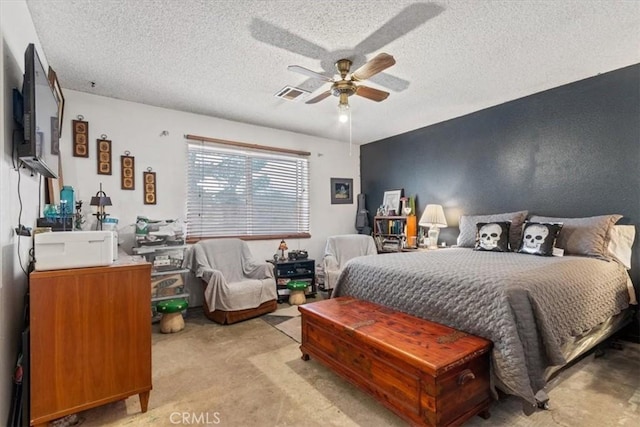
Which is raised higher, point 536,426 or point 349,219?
point 349,219

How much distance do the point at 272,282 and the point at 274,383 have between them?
63.4 inches

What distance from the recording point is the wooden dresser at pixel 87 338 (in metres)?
1.54

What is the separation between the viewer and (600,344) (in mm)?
2635

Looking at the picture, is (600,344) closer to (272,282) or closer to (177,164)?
(272,282)

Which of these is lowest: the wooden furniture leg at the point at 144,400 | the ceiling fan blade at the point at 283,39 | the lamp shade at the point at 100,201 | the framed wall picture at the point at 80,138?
the wooden furniture leg at the point at 144,400

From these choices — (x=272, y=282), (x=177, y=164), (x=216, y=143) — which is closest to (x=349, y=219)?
(x=272, y=282)

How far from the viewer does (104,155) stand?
3424 mm

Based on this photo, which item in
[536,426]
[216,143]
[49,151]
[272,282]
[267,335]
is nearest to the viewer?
[536,426]

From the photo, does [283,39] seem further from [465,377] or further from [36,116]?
A: [465,377]

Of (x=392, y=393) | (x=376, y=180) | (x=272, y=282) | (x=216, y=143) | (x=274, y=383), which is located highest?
(x=216, y=143)

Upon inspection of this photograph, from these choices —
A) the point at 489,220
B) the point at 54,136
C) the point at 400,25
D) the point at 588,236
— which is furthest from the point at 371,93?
the point at 54,136

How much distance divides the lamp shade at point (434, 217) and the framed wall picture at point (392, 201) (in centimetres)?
79

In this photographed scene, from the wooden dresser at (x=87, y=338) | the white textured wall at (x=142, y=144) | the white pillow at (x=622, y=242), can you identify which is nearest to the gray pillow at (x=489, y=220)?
the white pillow at (x=622, y=242)

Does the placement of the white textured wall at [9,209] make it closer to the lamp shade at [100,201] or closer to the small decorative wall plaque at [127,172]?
the lamp shade at [100,201]
